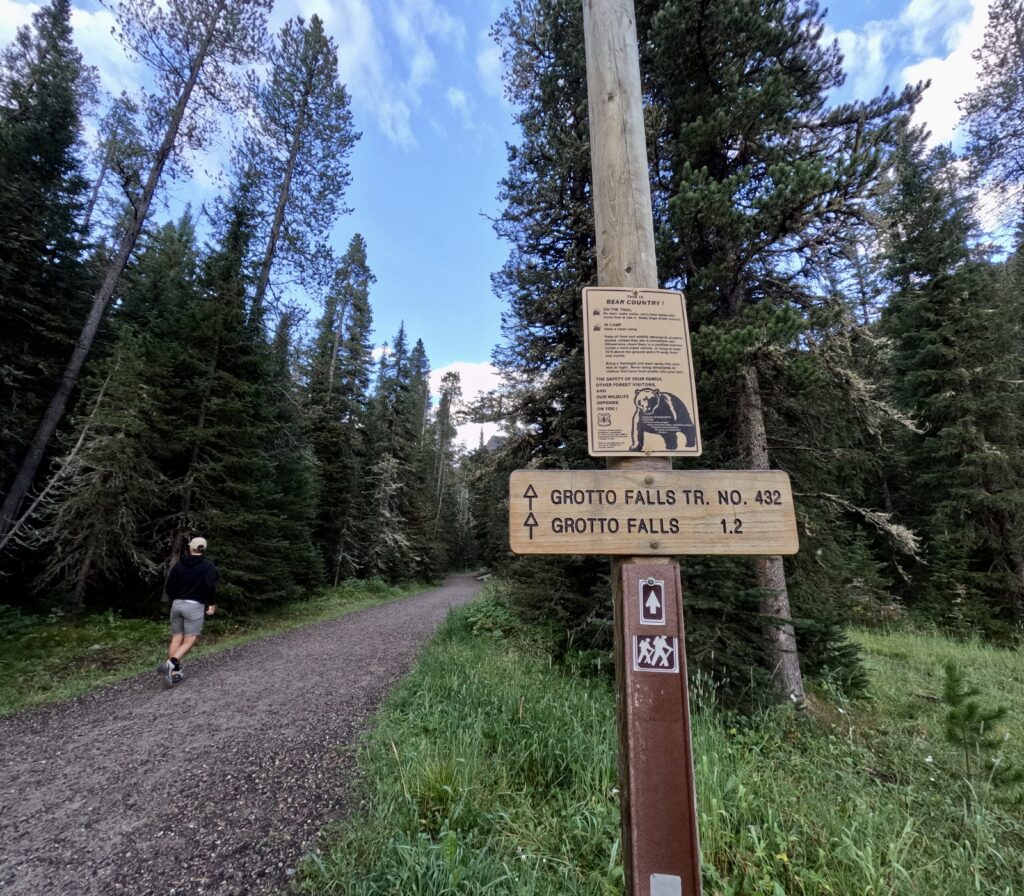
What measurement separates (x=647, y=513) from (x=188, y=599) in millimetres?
6970

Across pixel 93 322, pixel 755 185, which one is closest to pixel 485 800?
pixel 755 185

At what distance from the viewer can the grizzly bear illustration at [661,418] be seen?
1820 millimetres

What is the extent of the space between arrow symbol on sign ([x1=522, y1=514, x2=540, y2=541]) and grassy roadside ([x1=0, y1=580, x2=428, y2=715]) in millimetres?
7109

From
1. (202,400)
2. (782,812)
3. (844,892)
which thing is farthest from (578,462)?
(202,400)

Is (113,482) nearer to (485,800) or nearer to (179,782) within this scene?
(179,782)

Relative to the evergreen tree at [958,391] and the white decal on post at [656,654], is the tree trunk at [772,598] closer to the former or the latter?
the white decal on post at [656,654]

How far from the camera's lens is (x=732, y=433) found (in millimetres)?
6496

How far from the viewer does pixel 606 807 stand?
2.76m

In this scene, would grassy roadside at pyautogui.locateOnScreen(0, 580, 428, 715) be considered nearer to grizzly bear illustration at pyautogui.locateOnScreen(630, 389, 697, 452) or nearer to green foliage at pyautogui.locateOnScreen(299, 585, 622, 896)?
green foliage at pyautogui.locateOnScreen(299, 585, 622, 896)

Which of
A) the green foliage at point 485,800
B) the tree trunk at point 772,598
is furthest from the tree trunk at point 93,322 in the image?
the tree trunk at point 772,598

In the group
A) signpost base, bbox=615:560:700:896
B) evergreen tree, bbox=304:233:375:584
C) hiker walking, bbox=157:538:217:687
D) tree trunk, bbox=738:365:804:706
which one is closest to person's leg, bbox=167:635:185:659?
hiker walking, bbox=157:538:217:687

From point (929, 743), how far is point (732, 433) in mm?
3877

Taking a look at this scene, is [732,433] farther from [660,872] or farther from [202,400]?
[202,400]

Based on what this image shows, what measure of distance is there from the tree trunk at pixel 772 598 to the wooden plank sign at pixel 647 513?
397 centimetres
